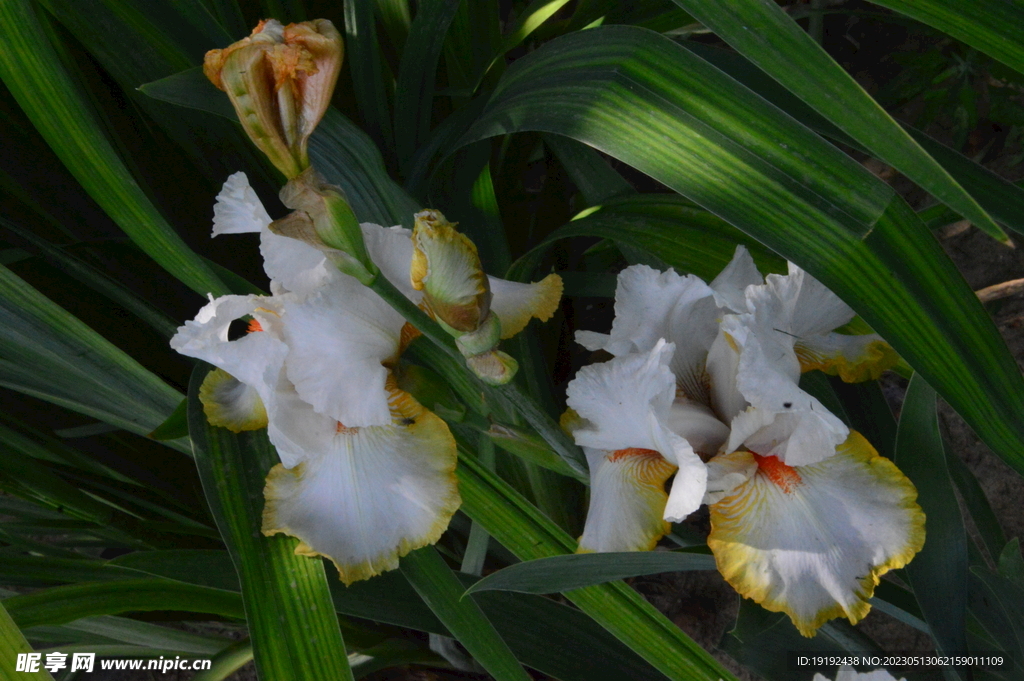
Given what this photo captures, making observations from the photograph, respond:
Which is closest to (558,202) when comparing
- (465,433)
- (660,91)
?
(465,433)

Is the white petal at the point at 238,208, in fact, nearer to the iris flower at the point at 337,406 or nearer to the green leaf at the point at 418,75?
the iris flower at the point at 337,406

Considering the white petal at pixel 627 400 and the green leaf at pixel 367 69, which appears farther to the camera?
the green leaf at pixel 367 69

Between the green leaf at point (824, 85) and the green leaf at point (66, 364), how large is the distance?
1.59ft

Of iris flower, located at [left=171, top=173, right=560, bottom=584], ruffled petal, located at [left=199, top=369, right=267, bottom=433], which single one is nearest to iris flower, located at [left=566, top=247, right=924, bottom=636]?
iris flower, located at [left=171, top=173, right=560, bottom=584]

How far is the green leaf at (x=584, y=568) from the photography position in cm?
44

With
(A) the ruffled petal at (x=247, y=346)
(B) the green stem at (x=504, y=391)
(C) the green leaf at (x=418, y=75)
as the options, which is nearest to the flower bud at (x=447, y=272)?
(B) the green stem at (x=504, y=391)

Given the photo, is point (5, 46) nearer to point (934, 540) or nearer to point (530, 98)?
point (530, 98)

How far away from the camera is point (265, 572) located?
1.53 ft

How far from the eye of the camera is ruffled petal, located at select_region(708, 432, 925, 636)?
1.34 feet

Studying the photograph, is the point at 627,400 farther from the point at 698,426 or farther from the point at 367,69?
the point at 367,69

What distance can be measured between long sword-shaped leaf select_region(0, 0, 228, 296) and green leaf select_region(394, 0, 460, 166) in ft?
0.84

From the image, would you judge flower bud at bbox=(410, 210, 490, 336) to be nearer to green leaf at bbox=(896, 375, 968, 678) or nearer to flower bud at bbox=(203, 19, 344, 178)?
flower bud at bbox=(203, 19, 344, 178)

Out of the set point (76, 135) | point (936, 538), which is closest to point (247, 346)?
point (76, 135)

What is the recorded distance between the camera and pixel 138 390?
0.57 meters
